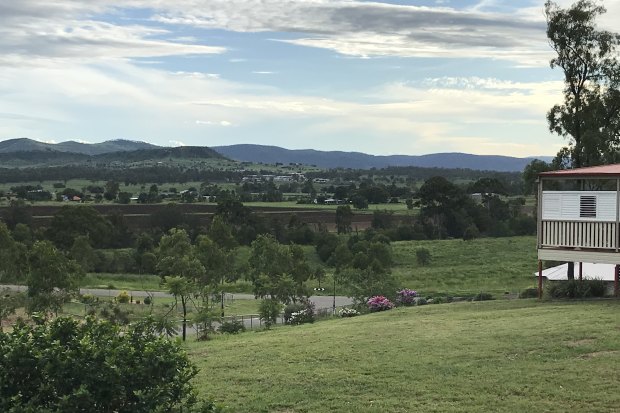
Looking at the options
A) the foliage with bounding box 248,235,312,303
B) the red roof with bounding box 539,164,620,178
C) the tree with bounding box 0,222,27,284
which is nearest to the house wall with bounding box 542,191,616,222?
the red roof with bounding box 539,164,620,178

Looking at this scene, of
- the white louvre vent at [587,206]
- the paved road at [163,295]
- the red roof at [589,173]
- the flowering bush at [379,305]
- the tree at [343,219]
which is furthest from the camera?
the tree at [343,219]

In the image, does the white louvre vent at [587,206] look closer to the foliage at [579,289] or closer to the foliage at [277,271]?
the foliage at [579,289]

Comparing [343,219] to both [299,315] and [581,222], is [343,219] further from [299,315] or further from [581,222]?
[581,222]

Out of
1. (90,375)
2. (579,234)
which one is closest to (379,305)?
(579,234)

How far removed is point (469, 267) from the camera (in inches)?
2125

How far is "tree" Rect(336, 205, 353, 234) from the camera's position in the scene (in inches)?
3351

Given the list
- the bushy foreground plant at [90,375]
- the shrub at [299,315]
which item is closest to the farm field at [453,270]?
the shrub at [299,315]

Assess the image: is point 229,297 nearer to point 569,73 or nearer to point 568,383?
point 569,73

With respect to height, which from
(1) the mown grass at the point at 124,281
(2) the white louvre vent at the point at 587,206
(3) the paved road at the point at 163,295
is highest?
(2) the white louvre vent at the point at 587,206

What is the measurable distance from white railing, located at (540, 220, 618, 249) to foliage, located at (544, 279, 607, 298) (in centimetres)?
111

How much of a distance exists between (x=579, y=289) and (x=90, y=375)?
15036mm

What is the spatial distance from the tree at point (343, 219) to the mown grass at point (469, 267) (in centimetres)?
1727

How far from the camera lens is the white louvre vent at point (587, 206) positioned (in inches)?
725

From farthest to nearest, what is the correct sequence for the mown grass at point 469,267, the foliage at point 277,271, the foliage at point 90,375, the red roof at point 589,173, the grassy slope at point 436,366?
1. the mown grass at point 469,267
2. the foliage at point 277,271
3. the red roof at point 589,173
4. the grassy slope at point 436,366
5. the foliage at point 90,375
